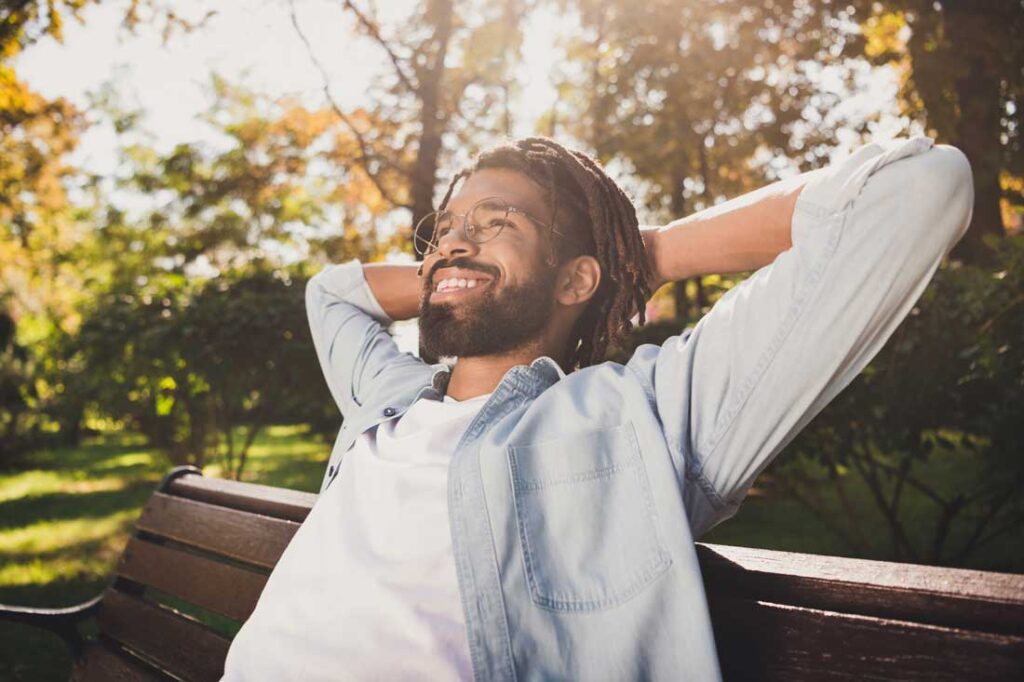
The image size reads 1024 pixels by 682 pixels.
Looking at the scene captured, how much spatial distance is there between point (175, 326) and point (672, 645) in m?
5.93

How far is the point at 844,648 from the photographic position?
1274 mm

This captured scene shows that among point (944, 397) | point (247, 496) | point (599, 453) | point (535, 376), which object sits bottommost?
point (944, 397)

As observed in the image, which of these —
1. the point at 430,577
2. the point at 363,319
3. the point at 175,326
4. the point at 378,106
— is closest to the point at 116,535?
the point at 175,326

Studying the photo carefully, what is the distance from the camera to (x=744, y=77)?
23.9 feet

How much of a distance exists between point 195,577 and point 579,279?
5.37 ft

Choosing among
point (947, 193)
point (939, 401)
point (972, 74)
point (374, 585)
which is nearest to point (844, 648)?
point (947, 193)

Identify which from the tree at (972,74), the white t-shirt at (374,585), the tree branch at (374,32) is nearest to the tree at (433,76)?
the tree branch at (374,32)

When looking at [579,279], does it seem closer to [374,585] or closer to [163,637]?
[374,585]

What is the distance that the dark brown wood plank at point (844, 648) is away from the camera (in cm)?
113

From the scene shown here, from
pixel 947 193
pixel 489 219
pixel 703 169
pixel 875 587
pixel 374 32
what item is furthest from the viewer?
pixel 703 169

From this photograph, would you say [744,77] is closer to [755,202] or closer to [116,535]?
[755,202]

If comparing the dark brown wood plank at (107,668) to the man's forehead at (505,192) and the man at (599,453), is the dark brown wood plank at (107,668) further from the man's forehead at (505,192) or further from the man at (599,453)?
the man's forehead at (505,192)

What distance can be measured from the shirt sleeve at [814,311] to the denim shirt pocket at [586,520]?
0.37ft

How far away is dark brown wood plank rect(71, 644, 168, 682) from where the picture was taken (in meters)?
2.59
